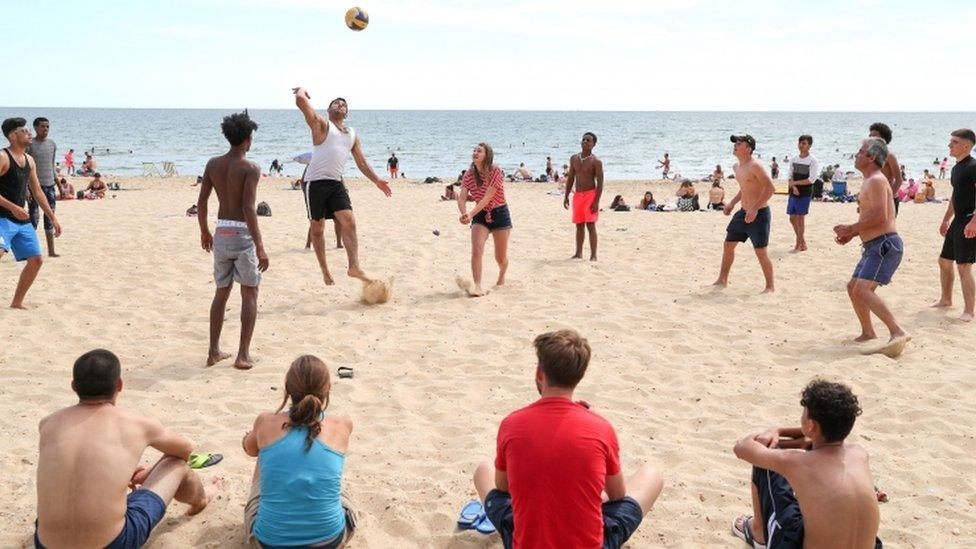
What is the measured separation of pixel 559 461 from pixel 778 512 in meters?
1.05

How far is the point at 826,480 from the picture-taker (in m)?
3.09

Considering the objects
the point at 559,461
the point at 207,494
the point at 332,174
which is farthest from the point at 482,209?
the point at 559,461

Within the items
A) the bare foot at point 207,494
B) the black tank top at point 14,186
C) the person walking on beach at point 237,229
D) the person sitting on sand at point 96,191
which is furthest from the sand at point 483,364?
the person sitting on sand at point 96,191

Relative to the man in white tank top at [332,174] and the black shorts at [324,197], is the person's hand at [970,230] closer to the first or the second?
the man in white tank top at [332,174]

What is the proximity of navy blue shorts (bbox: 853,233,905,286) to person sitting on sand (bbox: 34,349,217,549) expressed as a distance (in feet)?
18.7

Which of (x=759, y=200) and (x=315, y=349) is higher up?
(x=759, y=200)

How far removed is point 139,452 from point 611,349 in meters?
4.36

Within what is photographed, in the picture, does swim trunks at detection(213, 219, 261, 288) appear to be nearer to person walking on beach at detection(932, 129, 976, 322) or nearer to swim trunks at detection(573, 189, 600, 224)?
swim trunks at detection(573, 189, 600, 224)

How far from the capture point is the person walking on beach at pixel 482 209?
876cm

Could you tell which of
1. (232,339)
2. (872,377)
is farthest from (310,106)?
(872,377)

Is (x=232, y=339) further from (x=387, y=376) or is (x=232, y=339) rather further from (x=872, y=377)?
(x=872, y=377)

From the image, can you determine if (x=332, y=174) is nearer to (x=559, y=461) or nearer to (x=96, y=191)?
(x=559, y=461)

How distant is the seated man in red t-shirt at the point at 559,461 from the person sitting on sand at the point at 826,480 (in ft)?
2.17

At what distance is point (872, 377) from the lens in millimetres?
6270
